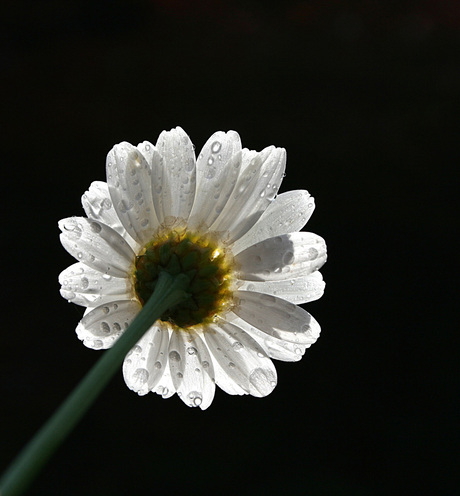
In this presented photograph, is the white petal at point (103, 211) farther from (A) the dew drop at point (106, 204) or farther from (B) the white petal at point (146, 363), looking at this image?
(B) the white petal at point (146, 363)

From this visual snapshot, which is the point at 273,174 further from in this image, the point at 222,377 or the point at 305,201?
the point at 222,377

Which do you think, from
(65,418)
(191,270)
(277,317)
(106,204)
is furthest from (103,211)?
(65,418)

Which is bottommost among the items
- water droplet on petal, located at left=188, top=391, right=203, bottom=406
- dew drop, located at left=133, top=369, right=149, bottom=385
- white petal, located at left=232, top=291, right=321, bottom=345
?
dew drop, located at left=133, top=369, right=149, bottom=385

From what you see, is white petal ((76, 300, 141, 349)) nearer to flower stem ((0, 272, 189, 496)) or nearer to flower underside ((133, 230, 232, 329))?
flower underside ((133, 230, 232, 329))

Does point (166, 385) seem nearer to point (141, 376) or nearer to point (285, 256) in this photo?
point (141, 376)

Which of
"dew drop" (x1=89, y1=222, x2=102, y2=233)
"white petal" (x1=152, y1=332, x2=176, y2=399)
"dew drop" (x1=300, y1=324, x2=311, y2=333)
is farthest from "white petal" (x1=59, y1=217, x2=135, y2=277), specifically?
Result: "dew drop" (x1=300, y1=324, x2=311, y2=333)

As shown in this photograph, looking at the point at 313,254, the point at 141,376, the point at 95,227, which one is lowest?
the point at 141,376

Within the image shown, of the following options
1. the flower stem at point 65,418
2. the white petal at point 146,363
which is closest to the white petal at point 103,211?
the white petal at point 146,363

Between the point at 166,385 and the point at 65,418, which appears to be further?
the point at 166,385
